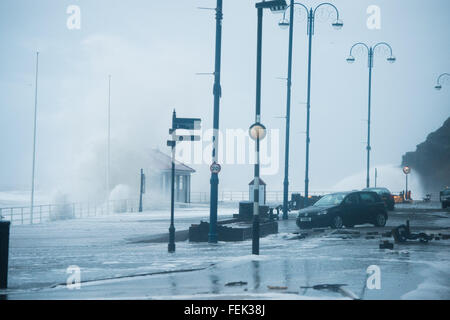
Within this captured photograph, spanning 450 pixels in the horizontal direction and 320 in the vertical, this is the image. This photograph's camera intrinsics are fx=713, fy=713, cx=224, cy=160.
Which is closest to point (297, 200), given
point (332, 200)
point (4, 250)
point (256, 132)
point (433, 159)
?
point (332, 200)

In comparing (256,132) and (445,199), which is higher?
(256,132)

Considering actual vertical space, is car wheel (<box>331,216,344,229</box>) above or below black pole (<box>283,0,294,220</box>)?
below

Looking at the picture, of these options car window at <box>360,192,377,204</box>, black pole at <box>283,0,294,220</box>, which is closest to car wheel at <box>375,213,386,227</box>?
car window at <box>360,192,377,204</box>

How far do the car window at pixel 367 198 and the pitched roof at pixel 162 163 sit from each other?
3199cm

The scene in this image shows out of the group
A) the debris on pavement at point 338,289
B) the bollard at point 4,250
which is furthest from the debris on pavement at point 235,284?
the bollard at point 4,250

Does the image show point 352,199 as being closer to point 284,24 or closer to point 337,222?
point 337,222

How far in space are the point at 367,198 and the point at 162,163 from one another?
1470 inches

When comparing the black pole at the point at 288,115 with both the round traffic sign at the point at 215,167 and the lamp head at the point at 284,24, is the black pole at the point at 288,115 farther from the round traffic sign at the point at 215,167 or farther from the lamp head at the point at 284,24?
the round traffic sign at the point at 215,167

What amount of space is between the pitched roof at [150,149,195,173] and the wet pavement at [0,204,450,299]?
127 feet

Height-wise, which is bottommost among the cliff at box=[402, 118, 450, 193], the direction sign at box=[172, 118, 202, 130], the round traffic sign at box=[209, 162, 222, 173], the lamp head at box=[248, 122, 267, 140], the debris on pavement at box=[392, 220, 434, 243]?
the debris on pavement at box=[392, 220, 434, 243]

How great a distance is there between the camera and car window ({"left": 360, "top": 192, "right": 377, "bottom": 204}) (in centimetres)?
2841

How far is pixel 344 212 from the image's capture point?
27.5m

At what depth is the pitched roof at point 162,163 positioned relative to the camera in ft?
203

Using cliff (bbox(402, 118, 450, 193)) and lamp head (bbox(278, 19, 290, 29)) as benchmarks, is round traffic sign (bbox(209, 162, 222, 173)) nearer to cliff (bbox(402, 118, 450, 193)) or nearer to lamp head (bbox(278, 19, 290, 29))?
lamp head (bbox(278, 19, 290, 29))
